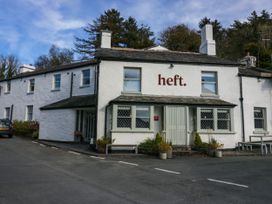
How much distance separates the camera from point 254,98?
751 inches

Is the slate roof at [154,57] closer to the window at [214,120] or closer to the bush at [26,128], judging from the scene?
the window at [214,120]

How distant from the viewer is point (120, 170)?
1020 centimetres

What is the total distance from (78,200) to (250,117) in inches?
626

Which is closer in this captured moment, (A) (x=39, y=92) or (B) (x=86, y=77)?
(B) (x=86, y=77)

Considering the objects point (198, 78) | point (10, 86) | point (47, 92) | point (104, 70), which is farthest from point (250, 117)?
point (10, 86)

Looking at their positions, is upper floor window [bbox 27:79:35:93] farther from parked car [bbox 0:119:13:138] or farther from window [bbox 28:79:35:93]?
parked car [bbox 0:119:13:138]

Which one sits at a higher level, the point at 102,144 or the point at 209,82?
the point at 209,82

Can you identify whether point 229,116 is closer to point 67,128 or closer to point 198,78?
point 198,78

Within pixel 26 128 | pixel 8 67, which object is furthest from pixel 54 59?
pixel 26 128

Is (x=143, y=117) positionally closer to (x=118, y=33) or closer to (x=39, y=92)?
(x=39, y=92)

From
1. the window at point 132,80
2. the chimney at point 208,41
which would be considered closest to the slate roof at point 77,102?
the window at point 132,80

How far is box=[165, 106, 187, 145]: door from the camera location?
16.2 meters

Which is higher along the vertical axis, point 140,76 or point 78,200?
point 140,76

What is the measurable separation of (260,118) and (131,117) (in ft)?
33.3
